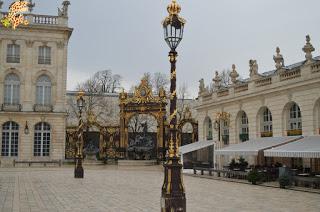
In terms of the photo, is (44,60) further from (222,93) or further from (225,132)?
(225,132)

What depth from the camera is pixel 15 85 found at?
40.9 meters

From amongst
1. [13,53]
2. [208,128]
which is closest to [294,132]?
[208,128]

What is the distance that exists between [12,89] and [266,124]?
A: 991 inches

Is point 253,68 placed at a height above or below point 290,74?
above

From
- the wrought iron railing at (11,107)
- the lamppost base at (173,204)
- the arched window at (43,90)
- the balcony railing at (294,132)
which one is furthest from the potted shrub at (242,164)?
the wrought iron railing at (11,107)

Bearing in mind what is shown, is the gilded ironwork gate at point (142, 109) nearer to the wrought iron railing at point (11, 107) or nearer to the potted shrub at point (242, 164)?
the wrought iron railing at point (11, 107)

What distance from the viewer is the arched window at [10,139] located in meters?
39.4

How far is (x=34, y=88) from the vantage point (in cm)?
4112

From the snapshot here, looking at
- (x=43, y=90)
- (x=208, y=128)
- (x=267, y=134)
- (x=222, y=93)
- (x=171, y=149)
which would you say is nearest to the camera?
(x=171, y=149)

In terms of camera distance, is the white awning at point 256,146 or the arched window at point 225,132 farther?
the arched window at point 225,132

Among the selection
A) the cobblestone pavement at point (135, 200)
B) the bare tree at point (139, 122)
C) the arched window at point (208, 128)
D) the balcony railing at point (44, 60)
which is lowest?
the cobblestone pavement at point (135, 200)

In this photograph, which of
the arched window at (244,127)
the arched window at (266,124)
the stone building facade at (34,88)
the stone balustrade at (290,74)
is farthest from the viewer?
the stone building facade at (34,88)

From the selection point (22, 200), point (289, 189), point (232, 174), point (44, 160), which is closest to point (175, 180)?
point (22, 200)

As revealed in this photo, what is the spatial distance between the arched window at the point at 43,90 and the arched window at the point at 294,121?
82.0ft
